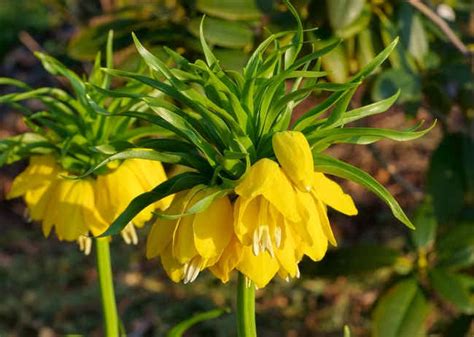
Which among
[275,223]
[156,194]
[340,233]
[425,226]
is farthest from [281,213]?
[340,233]

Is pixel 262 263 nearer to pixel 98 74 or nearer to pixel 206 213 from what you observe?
pixel 206 213

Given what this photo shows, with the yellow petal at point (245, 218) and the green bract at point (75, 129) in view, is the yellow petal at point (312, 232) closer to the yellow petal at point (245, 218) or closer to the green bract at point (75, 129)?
the yellow petal at point (245, 218)

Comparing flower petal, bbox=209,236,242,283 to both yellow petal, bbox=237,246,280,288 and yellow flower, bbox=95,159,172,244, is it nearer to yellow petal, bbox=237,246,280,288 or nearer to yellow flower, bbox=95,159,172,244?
yellow petal, bbox=237,246,280,288

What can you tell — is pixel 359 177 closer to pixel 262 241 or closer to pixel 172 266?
pixel 262 241

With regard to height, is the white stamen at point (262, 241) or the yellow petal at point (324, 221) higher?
the yellow petal at point (324, 221)

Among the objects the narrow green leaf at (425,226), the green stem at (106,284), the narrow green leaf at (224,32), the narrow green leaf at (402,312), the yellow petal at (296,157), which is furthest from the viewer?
the narrow green leaf at (425,226)

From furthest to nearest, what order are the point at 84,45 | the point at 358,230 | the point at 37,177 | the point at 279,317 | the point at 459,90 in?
the point at 358,230
the point at 279,317
the point at 459,90
the point at 84,45
the point at 37,177

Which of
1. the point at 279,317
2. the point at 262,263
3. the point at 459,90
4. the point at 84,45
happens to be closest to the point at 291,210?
the point at 262,263

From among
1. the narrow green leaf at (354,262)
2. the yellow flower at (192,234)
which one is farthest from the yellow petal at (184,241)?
the narrow green leaf at (354,262)
